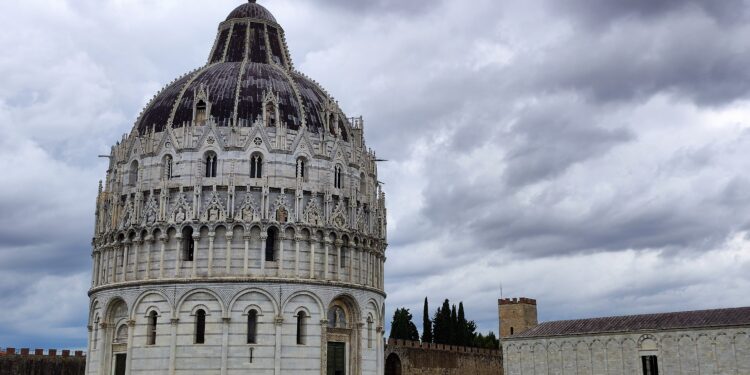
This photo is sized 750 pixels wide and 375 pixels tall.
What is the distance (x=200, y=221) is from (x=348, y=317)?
10.6m

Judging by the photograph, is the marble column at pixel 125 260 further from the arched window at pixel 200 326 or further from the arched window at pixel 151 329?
the arched window at pixel 200 326

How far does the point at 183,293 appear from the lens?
4422 centimetres

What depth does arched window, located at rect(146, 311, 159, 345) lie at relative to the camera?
44.7 m

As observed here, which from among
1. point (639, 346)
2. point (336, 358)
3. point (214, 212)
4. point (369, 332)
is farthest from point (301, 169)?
point (639, 346)

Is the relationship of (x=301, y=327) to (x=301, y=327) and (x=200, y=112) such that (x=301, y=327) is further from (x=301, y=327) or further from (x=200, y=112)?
(x=200, y=112)

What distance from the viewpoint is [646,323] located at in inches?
2761

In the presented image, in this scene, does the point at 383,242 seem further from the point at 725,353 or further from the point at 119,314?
the point at 725,353

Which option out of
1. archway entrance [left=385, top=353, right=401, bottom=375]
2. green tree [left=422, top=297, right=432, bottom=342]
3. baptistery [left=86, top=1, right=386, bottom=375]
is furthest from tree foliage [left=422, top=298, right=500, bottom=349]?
baptistery [left=86, top=1, right=386, bottom=375]

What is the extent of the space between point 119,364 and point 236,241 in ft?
33.1

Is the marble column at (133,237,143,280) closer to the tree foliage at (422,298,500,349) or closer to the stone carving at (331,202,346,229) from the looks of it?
the stone carving at (331,202,346,229)

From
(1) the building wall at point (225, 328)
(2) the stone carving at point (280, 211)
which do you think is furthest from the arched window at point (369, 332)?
(2) the stone carving at point (280, 211)

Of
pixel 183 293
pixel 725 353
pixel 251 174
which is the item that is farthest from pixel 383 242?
pixel 725 353

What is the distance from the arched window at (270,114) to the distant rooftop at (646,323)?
1546 inches

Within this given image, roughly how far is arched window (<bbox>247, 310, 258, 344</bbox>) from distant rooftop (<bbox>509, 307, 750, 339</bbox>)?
3870 cm
